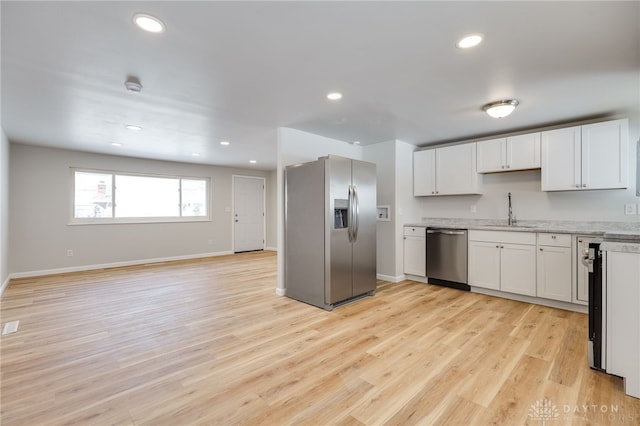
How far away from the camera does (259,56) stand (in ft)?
7.30

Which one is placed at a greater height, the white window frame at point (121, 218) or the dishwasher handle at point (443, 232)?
the white window frame at point (121, 218)

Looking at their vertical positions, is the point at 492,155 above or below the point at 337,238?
above

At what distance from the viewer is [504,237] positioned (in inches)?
154

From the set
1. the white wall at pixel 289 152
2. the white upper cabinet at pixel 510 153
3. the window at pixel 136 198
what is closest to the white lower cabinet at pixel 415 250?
the white upper cabinet at pixel 510 153

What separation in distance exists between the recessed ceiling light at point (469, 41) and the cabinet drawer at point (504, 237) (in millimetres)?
2745

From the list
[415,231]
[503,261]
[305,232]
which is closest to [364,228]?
[305,232]

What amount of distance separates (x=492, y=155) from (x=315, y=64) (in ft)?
10.7

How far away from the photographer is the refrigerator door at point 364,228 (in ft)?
12.7

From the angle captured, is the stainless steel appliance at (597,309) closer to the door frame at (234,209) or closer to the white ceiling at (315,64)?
the white ceiling at (315,64)

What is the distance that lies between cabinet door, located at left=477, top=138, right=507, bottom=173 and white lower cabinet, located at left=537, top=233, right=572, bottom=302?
1.16 m

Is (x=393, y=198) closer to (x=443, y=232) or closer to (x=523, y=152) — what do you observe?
(x=443, y=232)

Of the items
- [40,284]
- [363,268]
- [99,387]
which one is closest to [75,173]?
[40,284]

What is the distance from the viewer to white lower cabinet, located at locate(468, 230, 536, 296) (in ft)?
12.2

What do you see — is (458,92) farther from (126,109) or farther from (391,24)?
(126,109)
